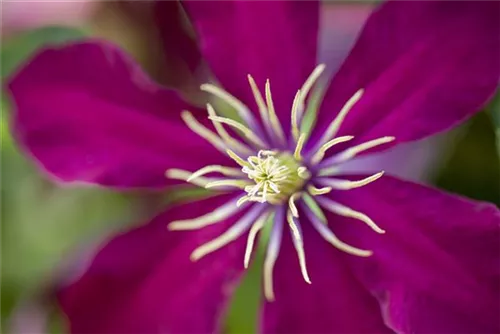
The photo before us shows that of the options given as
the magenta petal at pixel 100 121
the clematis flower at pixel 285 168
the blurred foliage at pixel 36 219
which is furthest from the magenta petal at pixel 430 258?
the blurred foliage at pixel 36 219

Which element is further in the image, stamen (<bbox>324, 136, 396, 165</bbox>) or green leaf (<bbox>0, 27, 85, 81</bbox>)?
green leaf (<bbox>0, 27, 85, 81</bbox>)

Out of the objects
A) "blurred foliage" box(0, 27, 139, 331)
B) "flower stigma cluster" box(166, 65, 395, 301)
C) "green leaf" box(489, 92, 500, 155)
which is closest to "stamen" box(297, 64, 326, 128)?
"flower stigma cluster" box(166, 65, 395, 301)

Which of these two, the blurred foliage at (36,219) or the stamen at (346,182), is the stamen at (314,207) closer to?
the stamen at (346,182)

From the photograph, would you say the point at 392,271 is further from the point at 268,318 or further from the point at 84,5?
the point at 84,5

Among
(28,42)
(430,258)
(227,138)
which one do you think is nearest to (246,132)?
(227,138)

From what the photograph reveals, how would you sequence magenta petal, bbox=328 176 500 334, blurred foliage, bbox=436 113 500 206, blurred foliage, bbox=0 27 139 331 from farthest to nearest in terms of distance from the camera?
blurred foliage, bbox=0 27 139 331 < blurred foliage, bbox=436 113 500 206 < magenta petal, bbox=328 176 500 334

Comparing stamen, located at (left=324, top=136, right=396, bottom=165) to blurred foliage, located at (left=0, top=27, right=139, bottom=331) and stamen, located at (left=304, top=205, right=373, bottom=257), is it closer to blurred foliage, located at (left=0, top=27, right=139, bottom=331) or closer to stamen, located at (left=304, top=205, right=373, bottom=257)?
stamen, located at (left=304, top=205, right=373, bottom=257)

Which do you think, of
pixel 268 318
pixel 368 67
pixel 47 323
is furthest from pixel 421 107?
pixel 47 323

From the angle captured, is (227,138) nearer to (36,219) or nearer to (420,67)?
(420,67)
